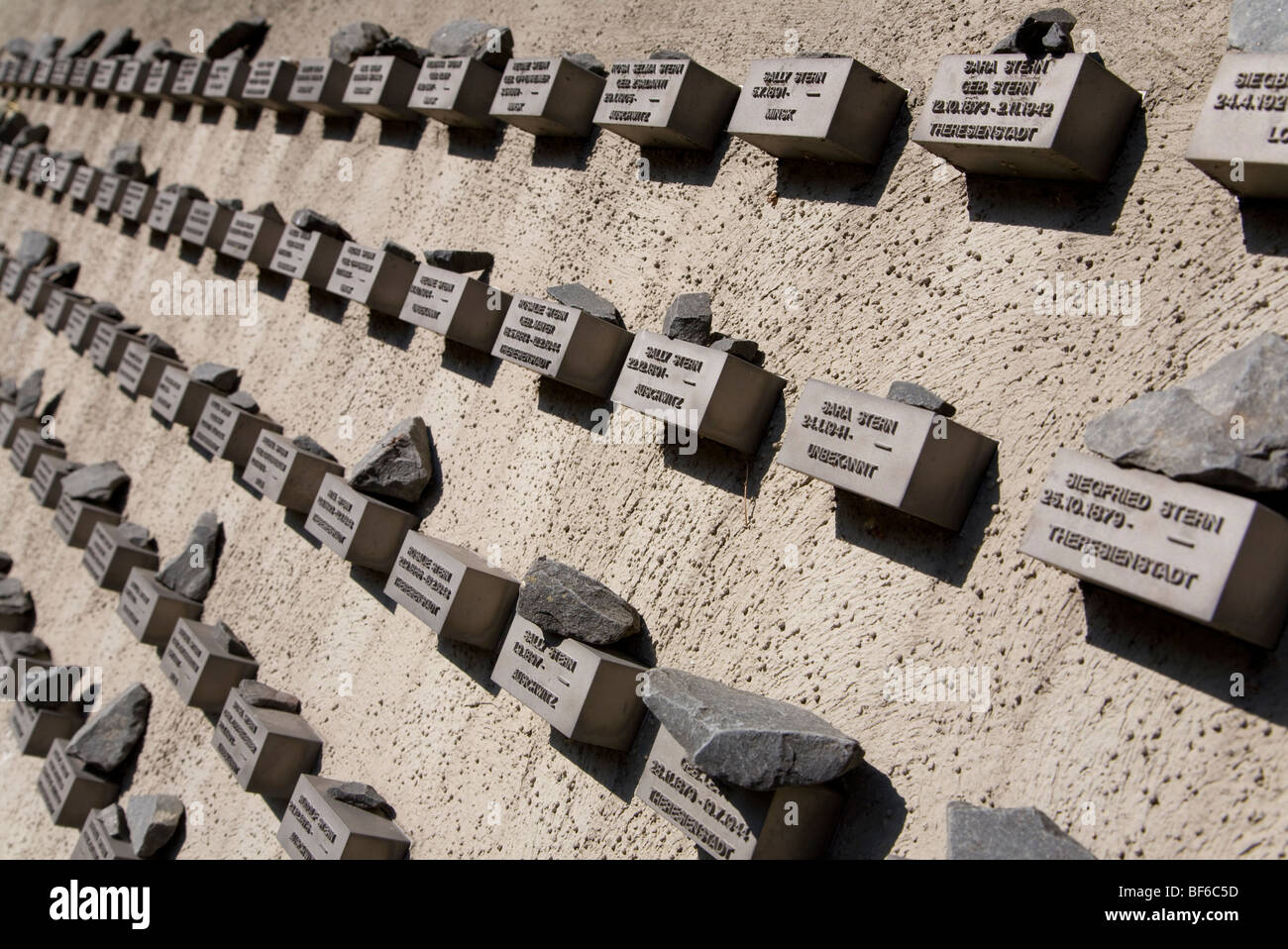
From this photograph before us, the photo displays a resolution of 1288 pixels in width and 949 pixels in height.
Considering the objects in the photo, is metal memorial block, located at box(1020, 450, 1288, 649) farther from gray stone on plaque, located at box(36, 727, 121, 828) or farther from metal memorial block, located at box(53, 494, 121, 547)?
metal memorial block, located at box(53, 494, 121, 547)

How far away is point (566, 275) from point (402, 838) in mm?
2202

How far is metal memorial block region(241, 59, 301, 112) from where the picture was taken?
21.2 feet

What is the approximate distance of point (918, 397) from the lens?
2.90 meters

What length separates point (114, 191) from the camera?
25.5ft

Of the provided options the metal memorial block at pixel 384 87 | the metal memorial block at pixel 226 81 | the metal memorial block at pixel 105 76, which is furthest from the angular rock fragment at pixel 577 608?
the metal memorial block at pixel 105 76

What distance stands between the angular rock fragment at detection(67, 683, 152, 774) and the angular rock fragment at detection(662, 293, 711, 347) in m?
3.53

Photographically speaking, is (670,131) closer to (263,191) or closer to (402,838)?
(402,838)

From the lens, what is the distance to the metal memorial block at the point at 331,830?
383cm

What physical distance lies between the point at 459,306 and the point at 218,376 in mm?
2049

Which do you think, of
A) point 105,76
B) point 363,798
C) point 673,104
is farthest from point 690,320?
point 105,76

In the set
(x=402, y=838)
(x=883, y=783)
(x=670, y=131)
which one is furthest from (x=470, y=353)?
(x=883, y=783)

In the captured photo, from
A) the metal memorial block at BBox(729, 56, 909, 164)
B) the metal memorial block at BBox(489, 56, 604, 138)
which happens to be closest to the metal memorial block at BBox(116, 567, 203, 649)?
the metal memorial block at BBox(489, 56, 604, 138)

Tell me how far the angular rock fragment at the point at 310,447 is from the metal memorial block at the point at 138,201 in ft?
10.6

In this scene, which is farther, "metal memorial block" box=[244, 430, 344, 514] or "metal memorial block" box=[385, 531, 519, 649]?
"metal memorial block" box=[244, 430, 344, 514]
